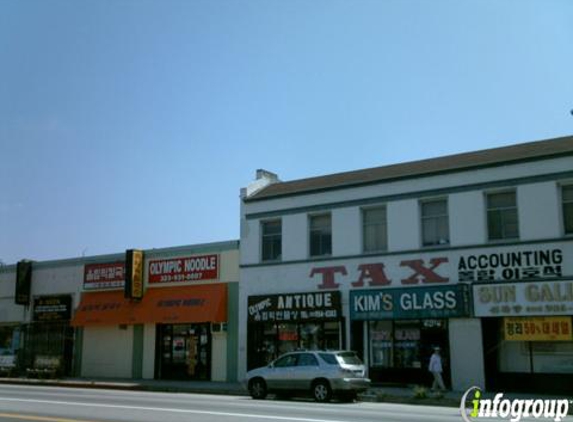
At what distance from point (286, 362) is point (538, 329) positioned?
8285mm

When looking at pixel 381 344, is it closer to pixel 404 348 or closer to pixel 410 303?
pixel 404 348

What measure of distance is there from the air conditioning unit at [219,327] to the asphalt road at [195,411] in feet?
28.5

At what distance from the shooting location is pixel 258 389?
21.8 metres

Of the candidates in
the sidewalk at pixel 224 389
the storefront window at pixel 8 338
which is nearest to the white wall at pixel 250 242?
the sidewalk at pixel 224 389

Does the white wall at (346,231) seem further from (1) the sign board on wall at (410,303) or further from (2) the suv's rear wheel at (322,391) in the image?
(2) the suv's rear wheel at (322,391)

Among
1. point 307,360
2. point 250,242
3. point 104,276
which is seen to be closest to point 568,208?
point 307,360

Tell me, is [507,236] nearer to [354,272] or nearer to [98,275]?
[354,272]

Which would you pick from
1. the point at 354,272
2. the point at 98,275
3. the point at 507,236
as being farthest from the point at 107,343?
the point at 507,236

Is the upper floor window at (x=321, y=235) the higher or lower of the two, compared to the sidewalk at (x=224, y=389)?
higher

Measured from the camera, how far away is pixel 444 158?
2788cm

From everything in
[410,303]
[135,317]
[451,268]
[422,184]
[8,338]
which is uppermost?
[422,184]

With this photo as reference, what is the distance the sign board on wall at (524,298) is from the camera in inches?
867

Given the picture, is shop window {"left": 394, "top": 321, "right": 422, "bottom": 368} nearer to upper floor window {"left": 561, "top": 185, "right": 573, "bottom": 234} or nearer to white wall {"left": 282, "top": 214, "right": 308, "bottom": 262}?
white wall {"left": 282, "top": 214, "right": 308, "bottom": 262}

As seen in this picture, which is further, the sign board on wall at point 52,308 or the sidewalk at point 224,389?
the sign board on wall at point 52,308
